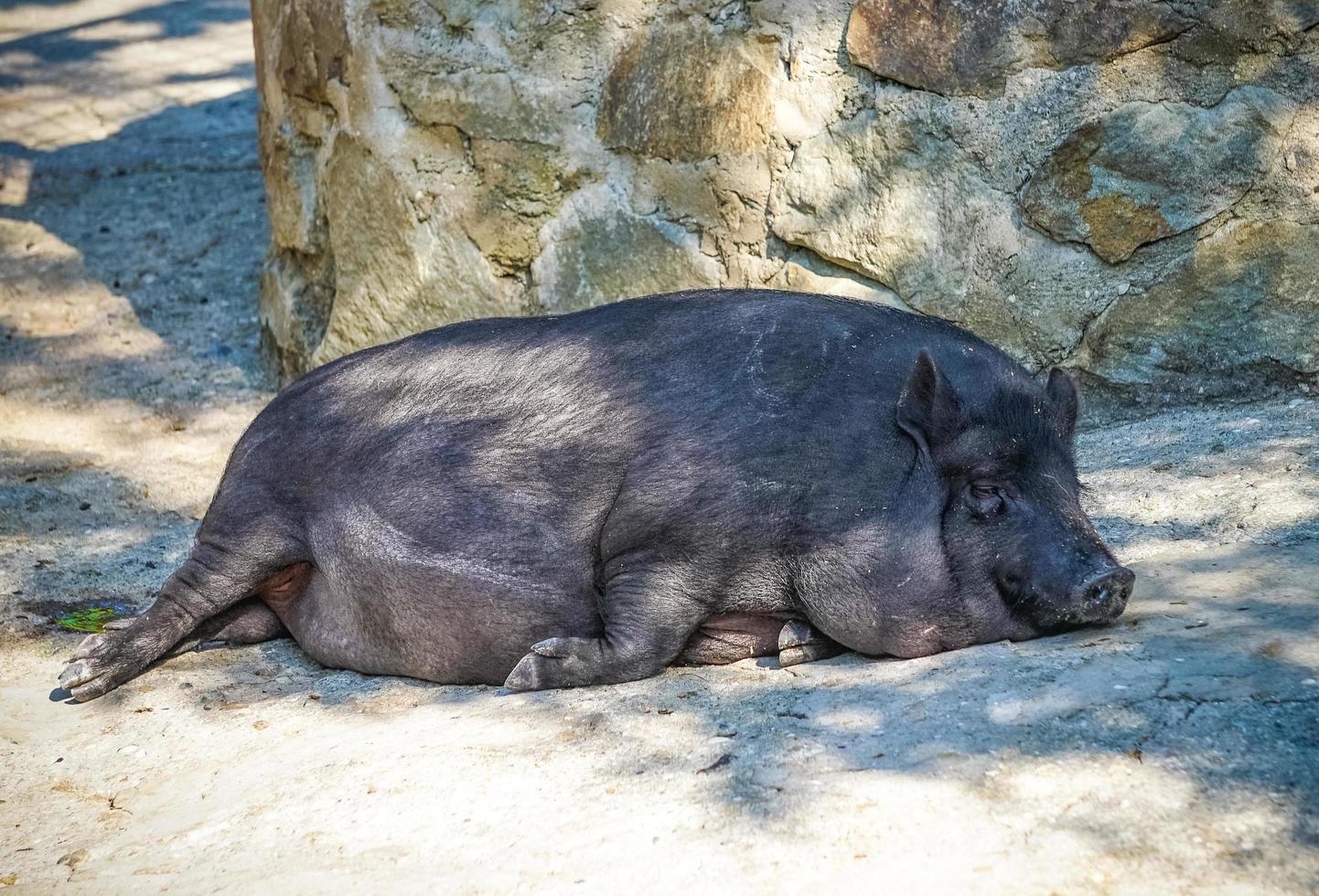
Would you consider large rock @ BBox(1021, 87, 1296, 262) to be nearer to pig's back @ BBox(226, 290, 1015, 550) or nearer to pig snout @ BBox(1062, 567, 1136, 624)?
pig's back @ BBox(226, 290, 1015, 550)

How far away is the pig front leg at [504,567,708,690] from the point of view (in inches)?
145

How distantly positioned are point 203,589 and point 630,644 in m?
1.43

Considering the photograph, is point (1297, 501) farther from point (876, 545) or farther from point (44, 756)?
point (44, 756)

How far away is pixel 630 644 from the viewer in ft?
12.1

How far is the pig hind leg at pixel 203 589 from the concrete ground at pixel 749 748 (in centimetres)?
11

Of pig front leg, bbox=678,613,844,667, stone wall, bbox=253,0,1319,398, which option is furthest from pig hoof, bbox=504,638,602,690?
stone wall, bbox=253,0,1319,398

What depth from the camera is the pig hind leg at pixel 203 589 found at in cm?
416

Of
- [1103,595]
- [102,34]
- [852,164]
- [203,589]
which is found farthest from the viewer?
[102,34]

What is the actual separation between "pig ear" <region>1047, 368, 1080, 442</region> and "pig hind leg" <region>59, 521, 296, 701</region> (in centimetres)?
227

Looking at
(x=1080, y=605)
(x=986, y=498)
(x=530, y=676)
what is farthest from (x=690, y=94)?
(x=1080, y=605)

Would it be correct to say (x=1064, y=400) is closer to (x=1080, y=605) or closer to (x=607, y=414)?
(x=1080, y=605)

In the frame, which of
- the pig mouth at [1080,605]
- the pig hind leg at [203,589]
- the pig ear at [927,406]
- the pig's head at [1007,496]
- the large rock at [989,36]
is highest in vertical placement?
the large rock at [989,36]

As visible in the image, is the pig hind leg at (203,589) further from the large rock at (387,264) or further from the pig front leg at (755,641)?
the large rock at (387,264)

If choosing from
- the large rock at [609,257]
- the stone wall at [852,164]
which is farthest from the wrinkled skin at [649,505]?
the large rock at [609,257]
